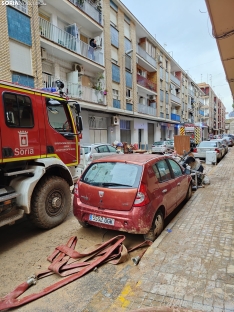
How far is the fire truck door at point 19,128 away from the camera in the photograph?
373 centimetres

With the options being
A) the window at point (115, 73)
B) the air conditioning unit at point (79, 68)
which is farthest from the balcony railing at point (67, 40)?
the window at point (115, 73)

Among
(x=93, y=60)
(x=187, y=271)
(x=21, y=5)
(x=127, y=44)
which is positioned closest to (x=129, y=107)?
(x=127, y=44)

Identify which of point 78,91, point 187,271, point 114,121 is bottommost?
point 187,271

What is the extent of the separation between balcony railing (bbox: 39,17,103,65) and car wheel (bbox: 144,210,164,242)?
42.7 feet

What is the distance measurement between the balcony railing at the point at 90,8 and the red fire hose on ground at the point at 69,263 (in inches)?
638

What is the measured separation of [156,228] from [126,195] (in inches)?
35.0

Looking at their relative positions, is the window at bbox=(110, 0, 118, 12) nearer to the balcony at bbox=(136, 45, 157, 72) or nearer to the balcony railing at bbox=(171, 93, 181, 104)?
the balcony at bbox=(136, 45, 157, 72)

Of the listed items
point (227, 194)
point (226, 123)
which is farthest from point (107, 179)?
point (226, 123)

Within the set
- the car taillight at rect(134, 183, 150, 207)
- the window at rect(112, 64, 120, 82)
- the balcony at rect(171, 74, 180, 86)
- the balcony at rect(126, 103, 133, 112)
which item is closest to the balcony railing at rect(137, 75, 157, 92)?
the balcony at rect(126, 103, 133, 112)

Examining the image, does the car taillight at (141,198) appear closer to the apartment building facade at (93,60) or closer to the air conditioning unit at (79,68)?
the apartment building facade at (93,60)

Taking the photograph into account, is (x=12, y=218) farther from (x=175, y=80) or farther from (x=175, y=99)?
(x=175, y=80)

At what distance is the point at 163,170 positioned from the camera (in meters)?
4.58

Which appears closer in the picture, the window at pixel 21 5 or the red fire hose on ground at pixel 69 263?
the red fire hose on ground at pixel 69 263

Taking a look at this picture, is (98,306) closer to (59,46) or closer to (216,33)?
(216,33)
